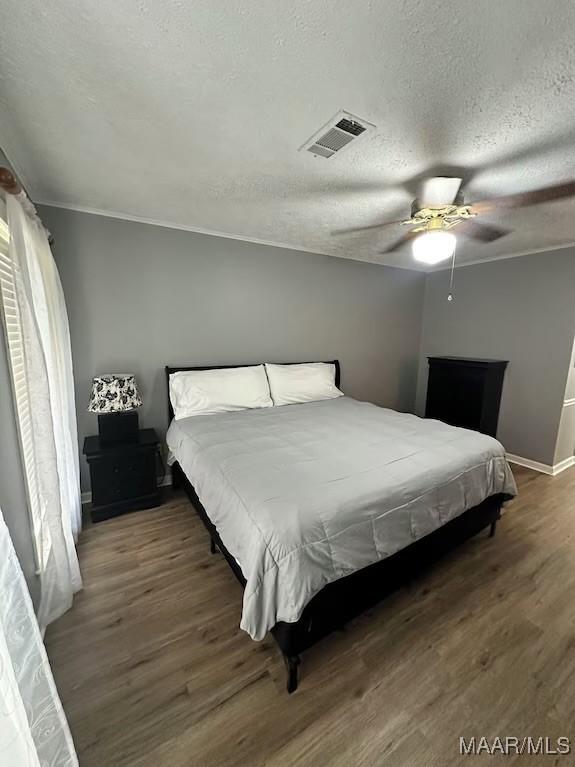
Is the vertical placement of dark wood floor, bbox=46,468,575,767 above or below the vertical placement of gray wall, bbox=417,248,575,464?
below

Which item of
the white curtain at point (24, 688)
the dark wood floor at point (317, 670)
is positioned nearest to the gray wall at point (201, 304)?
the dark wood floor at point (317, 670)

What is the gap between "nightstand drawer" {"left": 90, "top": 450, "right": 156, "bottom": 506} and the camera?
7.78 feet

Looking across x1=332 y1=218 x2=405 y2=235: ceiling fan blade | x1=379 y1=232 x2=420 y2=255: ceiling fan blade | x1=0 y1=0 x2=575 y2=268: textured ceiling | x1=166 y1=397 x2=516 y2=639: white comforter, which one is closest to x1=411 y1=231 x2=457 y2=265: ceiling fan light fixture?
x1=0 y1=0 x2=575 y2=268: textured ceiling

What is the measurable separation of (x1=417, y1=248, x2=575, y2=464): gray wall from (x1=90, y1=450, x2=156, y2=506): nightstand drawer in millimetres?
3892

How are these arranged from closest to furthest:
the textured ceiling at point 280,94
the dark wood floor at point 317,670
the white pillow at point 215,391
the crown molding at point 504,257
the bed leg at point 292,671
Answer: the textured ceiling at point 280,94
the dark wood floor at point 317,670
the bed leg at point 292,671
the white pillow at point 215,391
the crown molding at point 504,257

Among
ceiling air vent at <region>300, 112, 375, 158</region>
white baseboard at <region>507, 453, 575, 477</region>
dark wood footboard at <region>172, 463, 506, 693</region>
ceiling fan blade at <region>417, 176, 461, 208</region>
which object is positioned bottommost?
white baseboard at <region>507, 453, 575, 477</region>

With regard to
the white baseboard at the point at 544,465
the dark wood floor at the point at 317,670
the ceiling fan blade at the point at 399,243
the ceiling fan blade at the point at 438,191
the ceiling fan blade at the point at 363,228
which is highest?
the ceiling fan blade at the point at 363,228

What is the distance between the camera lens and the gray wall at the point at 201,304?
2498 mm

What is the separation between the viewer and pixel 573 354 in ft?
10.2

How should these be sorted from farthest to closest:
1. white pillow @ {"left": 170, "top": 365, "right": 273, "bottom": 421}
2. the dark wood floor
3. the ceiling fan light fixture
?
Result: white pillow @ {"left": 170, "top": 365, "right": 273, "bottom": 421} → the ceiling fan light fixture → the dark wood floor

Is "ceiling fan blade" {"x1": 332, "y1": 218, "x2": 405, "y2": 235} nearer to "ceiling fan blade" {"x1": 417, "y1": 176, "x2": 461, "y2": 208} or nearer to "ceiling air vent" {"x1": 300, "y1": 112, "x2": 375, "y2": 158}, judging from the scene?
"ceiling fan blade" {"x1": 417, "y1": 176, "x2": 461, "y2": 208}

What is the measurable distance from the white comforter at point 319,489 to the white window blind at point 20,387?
2.56 feet

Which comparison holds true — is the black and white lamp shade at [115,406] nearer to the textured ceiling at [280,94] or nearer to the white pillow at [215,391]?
the white pillow at [215,391]

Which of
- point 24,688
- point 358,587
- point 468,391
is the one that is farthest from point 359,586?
point 468,391
